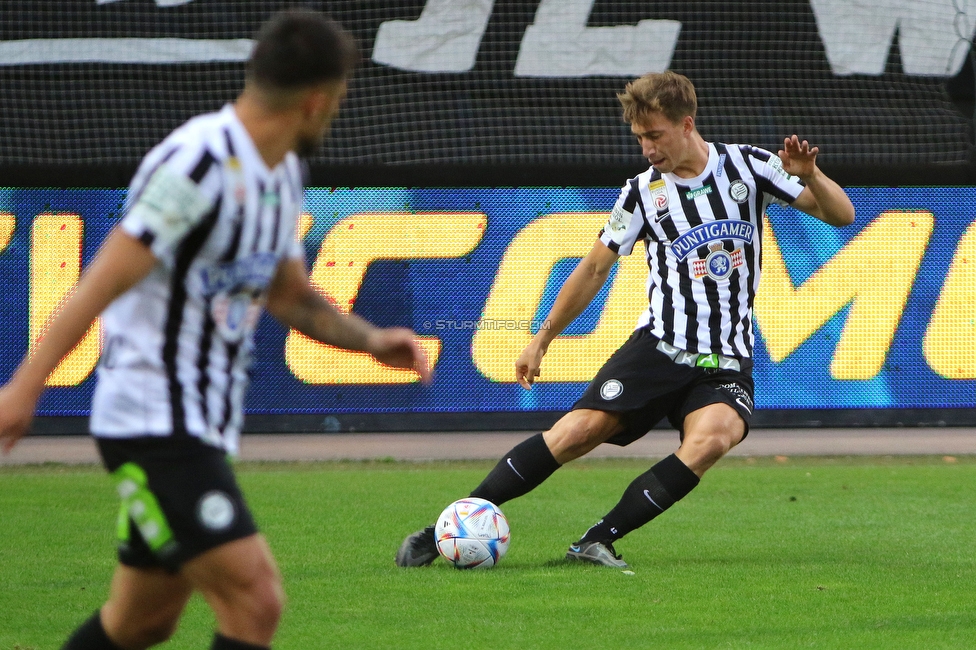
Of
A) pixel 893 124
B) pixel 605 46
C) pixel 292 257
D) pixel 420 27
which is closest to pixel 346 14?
pixel 420 27

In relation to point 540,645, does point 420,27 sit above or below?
below

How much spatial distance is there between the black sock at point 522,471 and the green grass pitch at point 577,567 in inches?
12.2

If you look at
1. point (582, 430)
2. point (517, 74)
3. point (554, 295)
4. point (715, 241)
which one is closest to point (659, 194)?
point (715, 241)

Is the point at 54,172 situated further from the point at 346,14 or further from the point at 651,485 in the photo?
the point at 651,485

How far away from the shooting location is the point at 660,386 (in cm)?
564

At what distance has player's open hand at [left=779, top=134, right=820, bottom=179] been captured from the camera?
4.98 metres

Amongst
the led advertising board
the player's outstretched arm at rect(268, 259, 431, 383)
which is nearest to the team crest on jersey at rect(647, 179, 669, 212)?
the player's outstretched arm at rect(268, 259, 431, 383)

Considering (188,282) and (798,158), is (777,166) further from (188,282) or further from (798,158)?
(188,282)

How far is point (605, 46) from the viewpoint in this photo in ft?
43.0

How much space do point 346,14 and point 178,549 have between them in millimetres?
10507

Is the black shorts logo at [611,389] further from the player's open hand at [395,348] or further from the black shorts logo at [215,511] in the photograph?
the black shorts logo at [215,511]

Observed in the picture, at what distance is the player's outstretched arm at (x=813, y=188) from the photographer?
16.4ft

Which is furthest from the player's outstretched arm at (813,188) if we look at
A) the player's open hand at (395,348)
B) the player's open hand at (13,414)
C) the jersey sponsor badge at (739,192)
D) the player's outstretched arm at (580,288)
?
the player's open hand at (13,414)

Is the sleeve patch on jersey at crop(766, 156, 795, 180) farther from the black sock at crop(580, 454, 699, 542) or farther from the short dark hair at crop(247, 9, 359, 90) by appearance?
the short dark hair at crop(247, 9, 359, 90)
